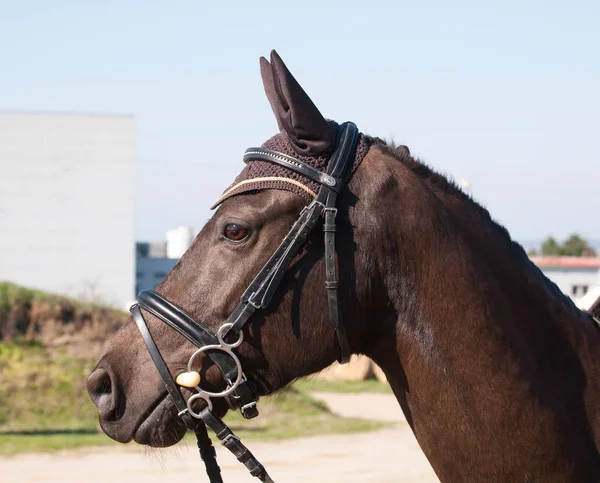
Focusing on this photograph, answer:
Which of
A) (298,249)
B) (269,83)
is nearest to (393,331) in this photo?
(298,249)

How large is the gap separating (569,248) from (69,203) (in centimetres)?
3822

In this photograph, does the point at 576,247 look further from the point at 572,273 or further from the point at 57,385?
the point at 57,385

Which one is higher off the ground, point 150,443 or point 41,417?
point 150,443

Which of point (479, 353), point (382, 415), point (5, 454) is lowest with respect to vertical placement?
point (382, 415)

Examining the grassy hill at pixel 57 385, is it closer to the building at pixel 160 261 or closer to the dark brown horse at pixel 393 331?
the dark brown horse at pixel 393 331

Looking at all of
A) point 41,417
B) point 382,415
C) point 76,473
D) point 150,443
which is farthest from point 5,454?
point 150,443

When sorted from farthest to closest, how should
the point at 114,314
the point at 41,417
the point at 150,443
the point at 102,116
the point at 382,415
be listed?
the point at 102,116
the point at 114,314
the point at 382,415
the point at 41,417
the point at 150,443

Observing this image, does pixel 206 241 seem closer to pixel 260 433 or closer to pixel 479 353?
pixel 479 353

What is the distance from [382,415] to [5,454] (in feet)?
24.8

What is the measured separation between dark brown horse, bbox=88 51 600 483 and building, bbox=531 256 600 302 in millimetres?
35534

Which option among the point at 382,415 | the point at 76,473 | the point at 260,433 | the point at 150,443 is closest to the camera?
the point at 150,443

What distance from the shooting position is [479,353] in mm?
2742

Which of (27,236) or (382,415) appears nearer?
(382,415)

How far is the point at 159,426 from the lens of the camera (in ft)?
8.84
